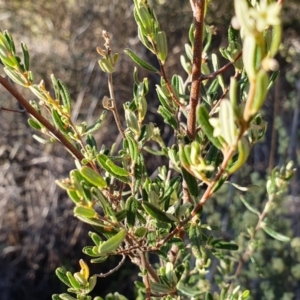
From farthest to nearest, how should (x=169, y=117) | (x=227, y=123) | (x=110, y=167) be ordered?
(x=169, y=117) < (x=110, y=167) < (x=227, y=123)

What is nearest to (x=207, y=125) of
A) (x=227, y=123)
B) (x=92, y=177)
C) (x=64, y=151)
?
(x=227, y=123)

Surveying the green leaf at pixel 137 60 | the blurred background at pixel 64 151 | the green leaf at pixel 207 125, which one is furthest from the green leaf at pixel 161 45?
the blurred background at pixel 64 151

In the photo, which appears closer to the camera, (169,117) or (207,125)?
(207,125)

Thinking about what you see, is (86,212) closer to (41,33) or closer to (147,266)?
(147,266)

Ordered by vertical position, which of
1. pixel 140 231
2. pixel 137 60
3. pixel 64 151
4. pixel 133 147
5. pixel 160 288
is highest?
pixel 137 60

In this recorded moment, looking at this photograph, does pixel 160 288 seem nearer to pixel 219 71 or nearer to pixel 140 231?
pixel 140 231

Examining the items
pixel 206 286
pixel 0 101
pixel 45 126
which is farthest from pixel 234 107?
pixel 0 101

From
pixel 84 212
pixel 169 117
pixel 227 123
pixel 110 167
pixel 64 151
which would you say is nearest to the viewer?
pixel 227 123

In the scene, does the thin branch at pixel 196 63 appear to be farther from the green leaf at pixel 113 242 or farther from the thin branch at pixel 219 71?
the green leaf at pixel 113 242
